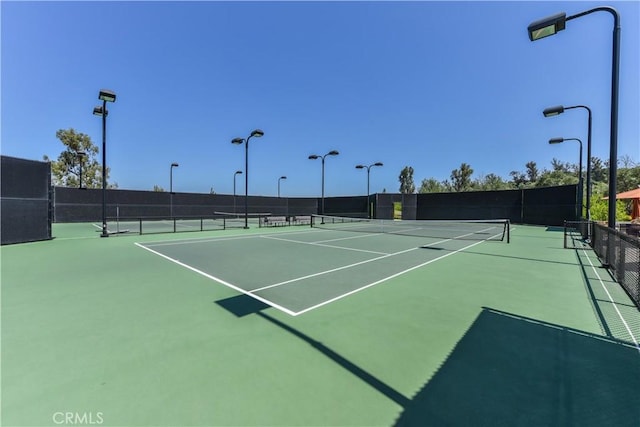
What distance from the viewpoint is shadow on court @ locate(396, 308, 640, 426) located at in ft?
6.78

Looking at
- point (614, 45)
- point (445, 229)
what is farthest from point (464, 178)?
point (614, 45)

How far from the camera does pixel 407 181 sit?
73.5m

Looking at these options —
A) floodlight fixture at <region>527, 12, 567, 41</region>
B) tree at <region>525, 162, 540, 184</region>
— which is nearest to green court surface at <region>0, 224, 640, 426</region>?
floodlight fixture at <region>527, 12, 567, 41</region>

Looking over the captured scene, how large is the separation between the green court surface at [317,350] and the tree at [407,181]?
229 feet

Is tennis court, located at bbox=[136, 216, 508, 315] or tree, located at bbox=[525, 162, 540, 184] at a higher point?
tree, located at bbox=[525, 162, 540, 184]

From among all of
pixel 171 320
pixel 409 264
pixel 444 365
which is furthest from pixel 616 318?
pixel 171 320

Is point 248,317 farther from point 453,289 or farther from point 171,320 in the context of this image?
point 453,289

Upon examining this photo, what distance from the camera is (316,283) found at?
561 cm

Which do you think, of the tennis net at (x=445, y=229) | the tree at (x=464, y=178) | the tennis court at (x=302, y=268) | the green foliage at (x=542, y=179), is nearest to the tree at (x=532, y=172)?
the green foliage at (x=542, y=179)

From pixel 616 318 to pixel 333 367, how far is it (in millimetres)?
4286

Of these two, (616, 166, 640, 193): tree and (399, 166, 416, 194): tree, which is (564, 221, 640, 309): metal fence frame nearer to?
(616, 166, 640, 193): tree

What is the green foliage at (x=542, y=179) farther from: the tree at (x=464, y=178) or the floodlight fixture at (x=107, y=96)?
the floodlight fixture at (x=107, y=96)

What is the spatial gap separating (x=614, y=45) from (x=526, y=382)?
7121mm

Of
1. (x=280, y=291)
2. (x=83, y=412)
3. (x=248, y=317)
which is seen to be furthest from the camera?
(x=280, y=291)
